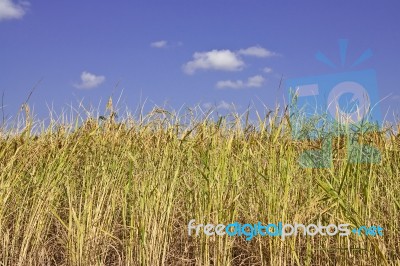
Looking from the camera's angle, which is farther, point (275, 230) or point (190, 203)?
point (190, 203)

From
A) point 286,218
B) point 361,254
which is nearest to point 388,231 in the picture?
point 361,254

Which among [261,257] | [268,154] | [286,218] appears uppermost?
[268,154]

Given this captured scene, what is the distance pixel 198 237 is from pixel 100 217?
25.1 inches

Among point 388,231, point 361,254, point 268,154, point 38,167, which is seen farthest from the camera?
point 38,167

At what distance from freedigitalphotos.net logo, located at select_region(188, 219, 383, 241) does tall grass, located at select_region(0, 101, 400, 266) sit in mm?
36

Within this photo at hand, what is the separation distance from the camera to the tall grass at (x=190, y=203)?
287cm

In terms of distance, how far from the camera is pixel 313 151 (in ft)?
11.6

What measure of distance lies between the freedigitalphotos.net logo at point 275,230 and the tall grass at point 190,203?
0.12ft

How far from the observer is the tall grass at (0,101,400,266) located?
2869 millimetres

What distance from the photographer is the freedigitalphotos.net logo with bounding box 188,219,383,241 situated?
2805mm

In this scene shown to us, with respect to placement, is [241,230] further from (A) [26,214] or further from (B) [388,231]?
(A) [26,214]

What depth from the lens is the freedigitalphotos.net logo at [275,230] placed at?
2.80m

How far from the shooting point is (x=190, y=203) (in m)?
3.18

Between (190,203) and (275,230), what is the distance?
24.6 inches
